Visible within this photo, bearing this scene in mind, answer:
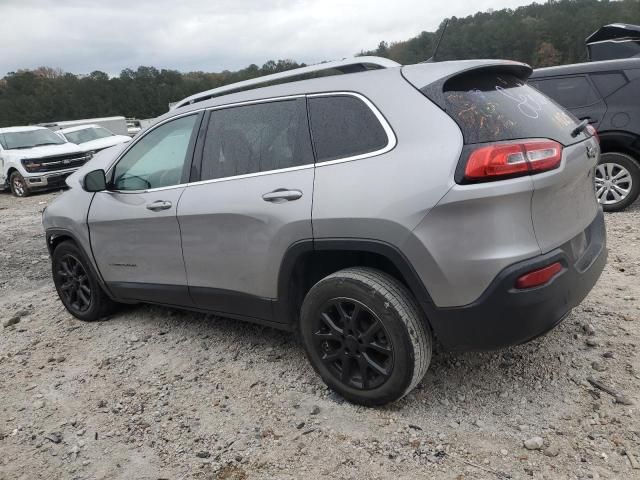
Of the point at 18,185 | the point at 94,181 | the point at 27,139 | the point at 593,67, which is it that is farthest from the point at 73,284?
the point at 27,139

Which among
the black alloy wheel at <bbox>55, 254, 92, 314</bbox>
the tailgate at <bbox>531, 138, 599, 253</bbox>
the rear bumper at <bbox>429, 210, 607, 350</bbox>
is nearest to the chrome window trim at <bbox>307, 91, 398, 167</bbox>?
the tailgate at <bbox>531, 138, 599, 253</bbox>

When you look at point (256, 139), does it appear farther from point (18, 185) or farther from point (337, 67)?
point (18, 185)

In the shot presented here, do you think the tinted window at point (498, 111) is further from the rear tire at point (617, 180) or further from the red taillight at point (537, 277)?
the rear tire at point (617, 180)

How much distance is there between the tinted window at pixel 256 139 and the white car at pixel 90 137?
43.5 feet

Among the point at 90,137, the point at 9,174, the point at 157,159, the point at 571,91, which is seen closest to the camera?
the point at 157,159

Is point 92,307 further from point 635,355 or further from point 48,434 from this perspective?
point 635,355

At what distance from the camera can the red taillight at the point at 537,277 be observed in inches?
87.9

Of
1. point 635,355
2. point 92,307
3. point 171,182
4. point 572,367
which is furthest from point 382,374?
point 92,307

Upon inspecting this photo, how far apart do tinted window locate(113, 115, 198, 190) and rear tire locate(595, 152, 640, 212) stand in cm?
484

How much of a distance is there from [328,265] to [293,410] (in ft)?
2.67

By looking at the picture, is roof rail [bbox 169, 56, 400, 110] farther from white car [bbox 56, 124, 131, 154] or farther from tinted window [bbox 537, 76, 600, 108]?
white car [bbox 56, 124, 131, 154]

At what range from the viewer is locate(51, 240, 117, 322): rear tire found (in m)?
4.20

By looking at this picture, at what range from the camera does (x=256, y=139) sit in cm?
304

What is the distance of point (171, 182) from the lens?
3.44 metres
